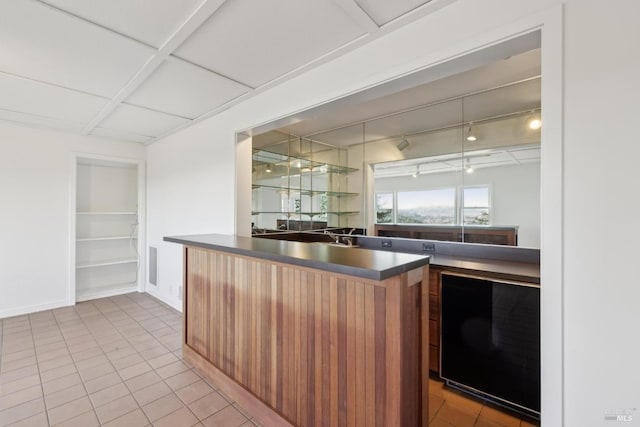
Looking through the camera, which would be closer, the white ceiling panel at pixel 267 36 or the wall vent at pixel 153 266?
the white ceiling panel at pixel 267 36

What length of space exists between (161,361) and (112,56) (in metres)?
2.57

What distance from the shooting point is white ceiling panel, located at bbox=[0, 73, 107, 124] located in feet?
8.41

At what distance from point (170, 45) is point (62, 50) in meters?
0.79

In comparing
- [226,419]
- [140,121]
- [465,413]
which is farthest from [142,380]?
[140,121]

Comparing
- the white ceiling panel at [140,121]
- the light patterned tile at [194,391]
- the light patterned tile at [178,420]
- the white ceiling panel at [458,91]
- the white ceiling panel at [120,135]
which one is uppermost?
the white ceiling panel at [458,91]

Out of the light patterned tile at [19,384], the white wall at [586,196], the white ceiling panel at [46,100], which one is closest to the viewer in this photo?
the white wall at [586,196]

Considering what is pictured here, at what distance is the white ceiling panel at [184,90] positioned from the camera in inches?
89.4

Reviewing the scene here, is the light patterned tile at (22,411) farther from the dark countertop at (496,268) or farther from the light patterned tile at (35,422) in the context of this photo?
the dark countertop at (496,268)

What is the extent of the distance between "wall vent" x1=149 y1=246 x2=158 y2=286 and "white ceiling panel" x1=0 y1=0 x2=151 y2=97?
2.71 metres

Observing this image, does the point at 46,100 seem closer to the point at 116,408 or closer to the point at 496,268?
the point at 116,408

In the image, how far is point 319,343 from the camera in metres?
1.56

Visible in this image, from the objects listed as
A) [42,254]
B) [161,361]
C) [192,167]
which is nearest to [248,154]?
[192,167]

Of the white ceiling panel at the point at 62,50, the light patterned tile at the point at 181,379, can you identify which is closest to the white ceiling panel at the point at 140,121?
the white ceiling panel at the point at 62,50

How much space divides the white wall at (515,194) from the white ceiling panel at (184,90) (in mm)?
2631
